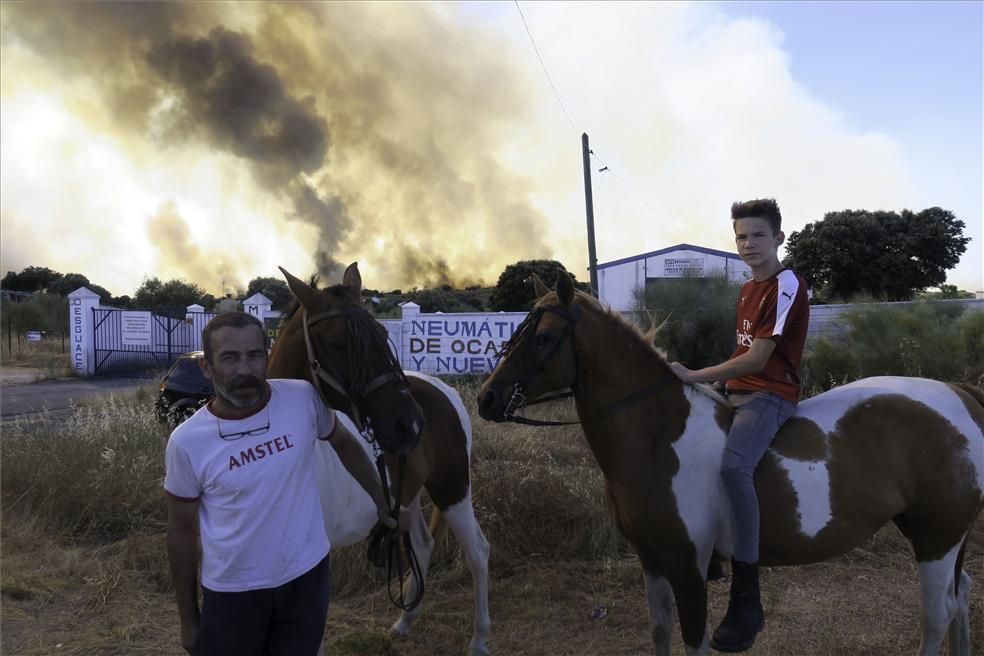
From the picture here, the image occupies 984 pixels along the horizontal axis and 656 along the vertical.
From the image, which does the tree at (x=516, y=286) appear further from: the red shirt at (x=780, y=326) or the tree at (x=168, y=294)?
the red shirt at (x=780, y=326)

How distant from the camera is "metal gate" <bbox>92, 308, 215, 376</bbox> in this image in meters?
20.1

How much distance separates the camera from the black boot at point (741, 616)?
9.37 ft

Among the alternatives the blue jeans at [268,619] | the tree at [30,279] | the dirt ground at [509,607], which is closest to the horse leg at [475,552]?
the dirt ground at [509,607]

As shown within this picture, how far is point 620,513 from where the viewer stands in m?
3.19

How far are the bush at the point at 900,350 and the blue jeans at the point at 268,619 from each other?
30.5 ft

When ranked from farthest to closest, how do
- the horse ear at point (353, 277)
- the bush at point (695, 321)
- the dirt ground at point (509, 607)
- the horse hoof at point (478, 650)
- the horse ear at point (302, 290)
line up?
the bush at point (695, 321), the dirt ground at point (509, 607), the horse hoof at point (478, 650), the horse ear at point (353, 277), the horse ear at point (302, 290)

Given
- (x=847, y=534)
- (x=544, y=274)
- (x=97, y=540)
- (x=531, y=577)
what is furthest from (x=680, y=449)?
→ (x=544, y=274)

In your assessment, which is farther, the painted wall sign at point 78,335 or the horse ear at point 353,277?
the painted wall sign at point 78,335

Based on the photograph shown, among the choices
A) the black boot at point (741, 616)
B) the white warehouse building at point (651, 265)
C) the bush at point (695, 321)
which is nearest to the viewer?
the black boot at point (741, 616)

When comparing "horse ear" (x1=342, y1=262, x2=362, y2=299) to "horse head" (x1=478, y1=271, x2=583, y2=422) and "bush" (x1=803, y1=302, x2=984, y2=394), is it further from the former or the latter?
"bush" (x1=803, y1=302, x2=984, y2=394)

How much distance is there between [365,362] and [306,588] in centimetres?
79

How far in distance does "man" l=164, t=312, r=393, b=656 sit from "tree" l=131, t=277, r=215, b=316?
4390 centimetres

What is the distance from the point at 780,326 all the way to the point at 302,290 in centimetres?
218

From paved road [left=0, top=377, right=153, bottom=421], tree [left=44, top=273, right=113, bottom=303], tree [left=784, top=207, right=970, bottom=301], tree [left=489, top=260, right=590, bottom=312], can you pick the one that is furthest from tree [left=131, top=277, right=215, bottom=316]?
tree [left=784, top=207, right=970, bottom=301]
